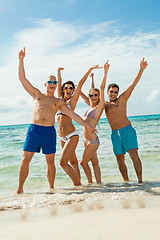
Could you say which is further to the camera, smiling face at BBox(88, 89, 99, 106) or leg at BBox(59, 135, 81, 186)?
smiling face at BBox(88, 89, 99, 106)

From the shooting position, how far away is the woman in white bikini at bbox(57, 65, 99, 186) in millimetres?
5586

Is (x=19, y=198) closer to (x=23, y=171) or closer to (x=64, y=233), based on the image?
(x=23, y=171)

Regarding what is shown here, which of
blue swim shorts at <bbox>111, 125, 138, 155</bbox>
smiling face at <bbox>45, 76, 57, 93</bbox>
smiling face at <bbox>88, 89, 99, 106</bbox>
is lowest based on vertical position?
blue swim shorts at <bbox>111, 125, 138, 155</bbox>

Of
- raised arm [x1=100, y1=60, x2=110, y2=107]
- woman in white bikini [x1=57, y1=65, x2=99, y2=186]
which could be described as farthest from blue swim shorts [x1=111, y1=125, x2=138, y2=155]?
woman in white bikini [x1=57, y1=65, x2=99, y2=186]

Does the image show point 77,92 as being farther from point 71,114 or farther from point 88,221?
point 88,221

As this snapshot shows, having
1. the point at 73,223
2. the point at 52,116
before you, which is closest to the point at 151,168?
the point at 52,116

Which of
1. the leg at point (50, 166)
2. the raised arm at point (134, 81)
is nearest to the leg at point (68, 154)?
the leg at point (50, 166)

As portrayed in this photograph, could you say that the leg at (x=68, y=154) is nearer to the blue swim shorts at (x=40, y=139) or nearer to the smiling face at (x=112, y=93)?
the blue swim shorts at (x=40, y=139)

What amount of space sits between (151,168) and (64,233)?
555 cm

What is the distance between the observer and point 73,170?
5.70 m

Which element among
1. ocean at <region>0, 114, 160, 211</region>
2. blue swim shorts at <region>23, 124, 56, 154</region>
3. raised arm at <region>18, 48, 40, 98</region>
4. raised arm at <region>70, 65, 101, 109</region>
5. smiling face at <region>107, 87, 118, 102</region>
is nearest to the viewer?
ocean at <region>0, 114, 160, 211</region>

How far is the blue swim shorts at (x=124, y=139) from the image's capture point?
5.84 meters

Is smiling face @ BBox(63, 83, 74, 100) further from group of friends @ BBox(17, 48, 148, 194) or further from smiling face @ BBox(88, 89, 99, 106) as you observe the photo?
smiling face @ BBox(88, 89, 99, 106)

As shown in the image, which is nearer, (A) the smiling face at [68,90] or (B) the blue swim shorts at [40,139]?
(B) the blue swim shorts at [40,139]
